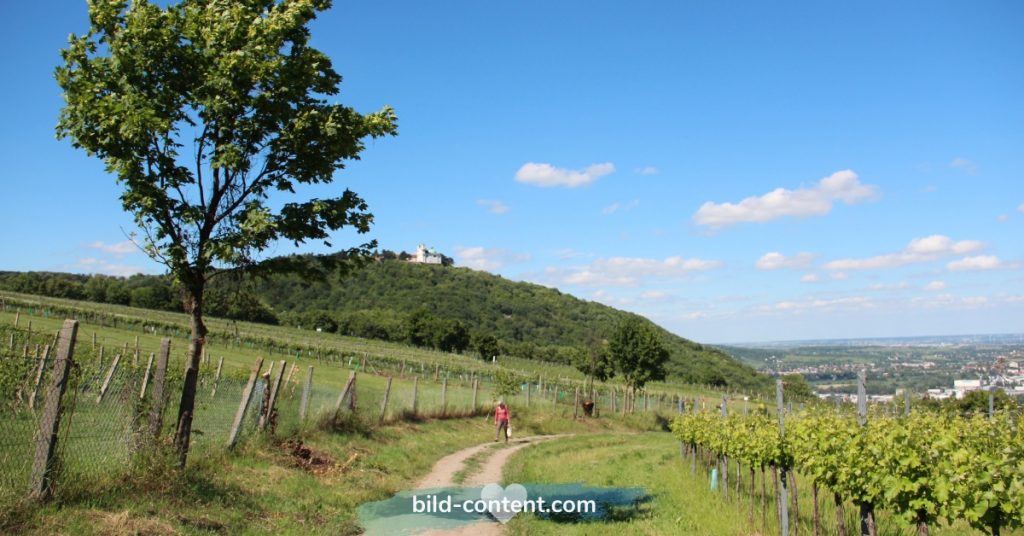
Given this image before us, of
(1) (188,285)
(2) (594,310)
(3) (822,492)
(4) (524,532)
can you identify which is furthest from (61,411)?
(2) (594,310)

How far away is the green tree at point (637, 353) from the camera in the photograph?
43.9 m

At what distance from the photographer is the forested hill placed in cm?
9844

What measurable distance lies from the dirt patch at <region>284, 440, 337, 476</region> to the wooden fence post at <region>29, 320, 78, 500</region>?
552 cm

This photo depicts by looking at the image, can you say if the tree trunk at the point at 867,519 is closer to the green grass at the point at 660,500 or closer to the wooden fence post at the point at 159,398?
the green grass at the point at 660,500

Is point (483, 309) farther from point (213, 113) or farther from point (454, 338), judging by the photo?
point (213, 113)

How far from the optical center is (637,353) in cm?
4384

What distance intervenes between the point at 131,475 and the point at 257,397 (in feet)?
19.6

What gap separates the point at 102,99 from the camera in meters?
8.17

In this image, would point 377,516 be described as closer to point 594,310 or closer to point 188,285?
point 188,285

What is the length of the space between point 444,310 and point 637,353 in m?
83.5

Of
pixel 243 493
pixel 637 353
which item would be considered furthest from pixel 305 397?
pixel 637 353

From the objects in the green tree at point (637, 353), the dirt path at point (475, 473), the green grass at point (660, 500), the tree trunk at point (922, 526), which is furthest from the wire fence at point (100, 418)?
the green tree at point (637, 353)

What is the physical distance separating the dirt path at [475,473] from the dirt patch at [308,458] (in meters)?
1.86

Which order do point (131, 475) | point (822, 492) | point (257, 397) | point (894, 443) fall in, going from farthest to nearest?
point (257, 397)
point (822, 492)
point (131, 475)
point (894, 443)
